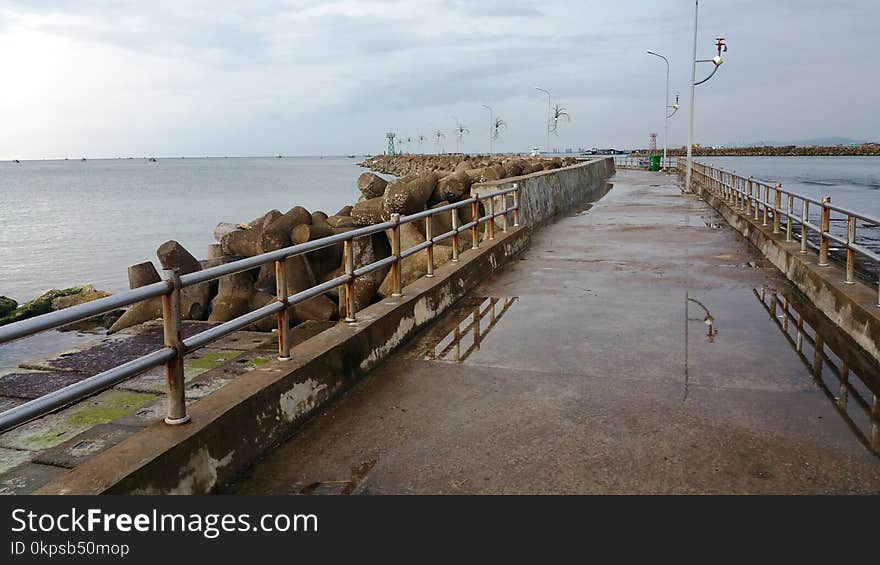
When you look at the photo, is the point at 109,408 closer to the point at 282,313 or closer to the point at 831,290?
the point at 282,313

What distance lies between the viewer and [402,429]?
5.05 m

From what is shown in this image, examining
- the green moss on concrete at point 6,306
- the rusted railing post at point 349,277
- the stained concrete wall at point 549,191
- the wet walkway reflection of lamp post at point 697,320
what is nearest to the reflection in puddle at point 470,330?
the rusted railing post at point 349,277

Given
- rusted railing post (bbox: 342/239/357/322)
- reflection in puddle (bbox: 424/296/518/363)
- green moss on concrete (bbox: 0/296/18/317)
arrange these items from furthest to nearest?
green moss on concrete (bbox: 0/296/18/317), reflection in puddle (bbox: 424/296/518/363), rusted railing post (bbox: 342/239/357/322)

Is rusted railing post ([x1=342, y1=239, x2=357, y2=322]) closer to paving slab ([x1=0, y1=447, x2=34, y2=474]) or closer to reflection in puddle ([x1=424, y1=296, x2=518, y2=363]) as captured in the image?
reflection in puddle ([x1=424, y1=296, x2=518, y2=363])

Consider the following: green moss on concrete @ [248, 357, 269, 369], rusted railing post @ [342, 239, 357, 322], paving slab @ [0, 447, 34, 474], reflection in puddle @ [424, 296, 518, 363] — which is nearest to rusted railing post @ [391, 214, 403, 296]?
reflection in puddle @ [424, 296, 518, 363]

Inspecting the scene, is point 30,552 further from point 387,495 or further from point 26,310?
point 26,310

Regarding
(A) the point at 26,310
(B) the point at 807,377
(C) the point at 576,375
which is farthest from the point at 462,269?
(A) the point at 26,310

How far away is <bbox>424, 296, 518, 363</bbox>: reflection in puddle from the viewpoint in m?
6.89

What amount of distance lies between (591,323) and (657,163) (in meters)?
49.4

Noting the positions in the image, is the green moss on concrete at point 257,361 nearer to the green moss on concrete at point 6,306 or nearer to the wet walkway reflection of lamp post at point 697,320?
the wet walkway reflection of lamp post at point 697,320

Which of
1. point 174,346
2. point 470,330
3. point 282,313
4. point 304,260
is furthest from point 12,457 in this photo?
point 304,260

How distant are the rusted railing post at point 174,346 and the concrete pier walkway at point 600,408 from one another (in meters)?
0.49

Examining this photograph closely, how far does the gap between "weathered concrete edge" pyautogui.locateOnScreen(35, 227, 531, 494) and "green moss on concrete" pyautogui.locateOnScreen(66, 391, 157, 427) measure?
8.18 feet

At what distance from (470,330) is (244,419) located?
3.59m
